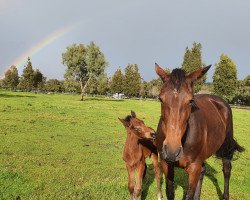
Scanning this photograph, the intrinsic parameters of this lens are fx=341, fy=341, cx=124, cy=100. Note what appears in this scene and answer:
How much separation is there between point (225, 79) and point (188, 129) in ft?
258

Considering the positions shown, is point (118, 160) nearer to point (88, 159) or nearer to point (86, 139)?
point (88, 159)

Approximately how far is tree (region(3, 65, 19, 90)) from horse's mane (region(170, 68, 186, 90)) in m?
→ 131

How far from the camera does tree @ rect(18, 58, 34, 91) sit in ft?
381

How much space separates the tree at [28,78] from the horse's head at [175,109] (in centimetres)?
11555

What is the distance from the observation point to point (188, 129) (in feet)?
21.5

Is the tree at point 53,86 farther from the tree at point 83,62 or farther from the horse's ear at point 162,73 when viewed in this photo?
the horse's ear at point 162,73

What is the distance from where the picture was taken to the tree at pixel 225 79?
266 ft

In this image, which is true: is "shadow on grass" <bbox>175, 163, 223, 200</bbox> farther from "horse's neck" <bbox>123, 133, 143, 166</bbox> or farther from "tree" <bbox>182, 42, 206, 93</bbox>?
"tree" <bbox>182, 42, 206, 93</bbox>

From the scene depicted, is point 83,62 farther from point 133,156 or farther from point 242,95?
point 133,156

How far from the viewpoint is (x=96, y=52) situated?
3056 inches

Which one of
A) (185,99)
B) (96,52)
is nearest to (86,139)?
(185,99)

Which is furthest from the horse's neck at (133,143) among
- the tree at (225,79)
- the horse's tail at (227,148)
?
the tree at (225,79)

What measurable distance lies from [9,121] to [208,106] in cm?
1546

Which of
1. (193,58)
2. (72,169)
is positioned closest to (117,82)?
(193,58)
